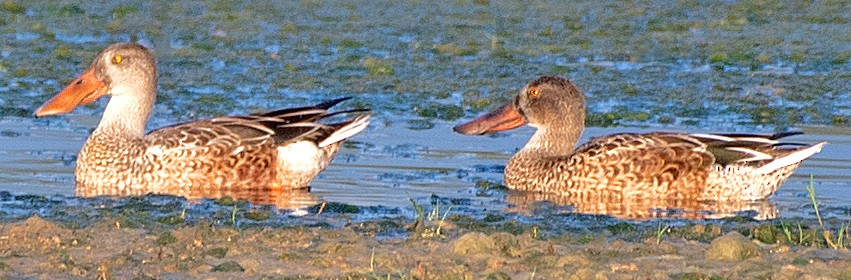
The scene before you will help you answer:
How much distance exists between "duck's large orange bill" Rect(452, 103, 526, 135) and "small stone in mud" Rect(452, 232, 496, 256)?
4.19 metres

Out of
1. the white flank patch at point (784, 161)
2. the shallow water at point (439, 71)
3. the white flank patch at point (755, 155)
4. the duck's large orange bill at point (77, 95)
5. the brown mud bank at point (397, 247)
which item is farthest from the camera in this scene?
the duck's large orange bill at point (77, 95)

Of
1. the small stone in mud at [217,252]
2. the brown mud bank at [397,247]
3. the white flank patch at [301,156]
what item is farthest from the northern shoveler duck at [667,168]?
the small stone in mud at [217,252]

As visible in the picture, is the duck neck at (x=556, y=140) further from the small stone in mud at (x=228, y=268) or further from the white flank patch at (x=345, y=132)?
the small stone in mud at (x=228, y=268)

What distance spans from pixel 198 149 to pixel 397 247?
3108mm

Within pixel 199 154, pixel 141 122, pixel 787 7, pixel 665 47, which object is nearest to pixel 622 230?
pixel 199 154

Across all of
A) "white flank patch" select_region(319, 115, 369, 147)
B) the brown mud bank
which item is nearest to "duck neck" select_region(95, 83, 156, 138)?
"white flank patch" select_region(319, 115, 369, 147)

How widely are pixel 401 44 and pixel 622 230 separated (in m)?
7.65

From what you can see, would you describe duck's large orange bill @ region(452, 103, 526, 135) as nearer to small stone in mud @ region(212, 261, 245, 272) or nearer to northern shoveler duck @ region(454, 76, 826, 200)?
northern shoveler duck @ region(454, 76, 826, 200)

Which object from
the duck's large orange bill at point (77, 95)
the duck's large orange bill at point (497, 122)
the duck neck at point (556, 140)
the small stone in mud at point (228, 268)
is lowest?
the small stone in mud at point (228, 268)

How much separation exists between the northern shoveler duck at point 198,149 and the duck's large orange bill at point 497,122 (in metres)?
1.06

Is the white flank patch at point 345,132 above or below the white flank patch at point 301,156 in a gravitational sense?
above

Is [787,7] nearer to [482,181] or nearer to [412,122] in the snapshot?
[412,122]

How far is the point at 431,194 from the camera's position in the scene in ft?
32.0

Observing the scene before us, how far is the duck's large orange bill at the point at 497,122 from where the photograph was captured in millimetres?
11367
